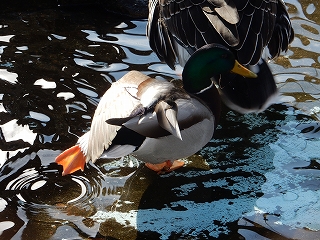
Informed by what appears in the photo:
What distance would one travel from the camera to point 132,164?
479 centimetres

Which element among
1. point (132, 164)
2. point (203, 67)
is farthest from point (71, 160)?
point (203, 67)

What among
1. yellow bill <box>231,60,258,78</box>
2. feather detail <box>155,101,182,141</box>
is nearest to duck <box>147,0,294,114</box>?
yellow bill <box>231,60,258,78</box>

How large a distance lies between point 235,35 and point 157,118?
3.58 feet

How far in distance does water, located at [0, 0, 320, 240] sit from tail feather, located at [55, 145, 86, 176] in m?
0.14

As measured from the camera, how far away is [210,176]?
463 centimetres

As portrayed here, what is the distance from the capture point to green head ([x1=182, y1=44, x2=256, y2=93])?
14.8ft

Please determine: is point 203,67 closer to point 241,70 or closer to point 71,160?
point 241,70

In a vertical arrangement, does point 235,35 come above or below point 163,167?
above

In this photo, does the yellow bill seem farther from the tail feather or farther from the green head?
the tail feather

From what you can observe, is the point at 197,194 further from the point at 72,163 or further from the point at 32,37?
the point at 32,37

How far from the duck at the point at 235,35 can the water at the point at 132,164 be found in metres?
0.31

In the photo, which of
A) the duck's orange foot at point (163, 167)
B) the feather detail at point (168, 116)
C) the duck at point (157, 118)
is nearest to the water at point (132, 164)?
the duck's orange foot at point (163, 167)

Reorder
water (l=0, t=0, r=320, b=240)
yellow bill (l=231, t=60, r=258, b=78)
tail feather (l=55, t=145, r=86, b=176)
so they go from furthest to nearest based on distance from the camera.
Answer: yellow bill (l=231, t=60, r=258, b=78) → tail feather (l=55, t=145, r=86, b=176) → water (l=0, t=0, r=320, b=240)

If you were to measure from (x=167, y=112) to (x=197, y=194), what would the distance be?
2.69ft
